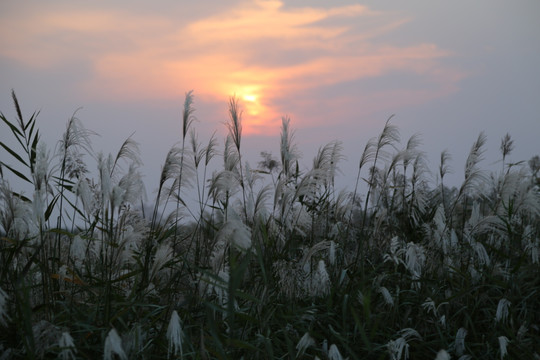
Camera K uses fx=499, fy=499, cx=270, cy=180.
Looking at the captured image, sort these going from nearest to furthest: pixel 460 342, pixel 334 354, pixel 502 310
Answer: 1. pixel 334 354
2. pixel 460 342
3. pixel 502 310

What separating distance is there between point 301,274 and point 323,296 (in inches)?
20.4

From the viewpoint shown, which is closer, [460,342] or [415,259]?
[460,342]

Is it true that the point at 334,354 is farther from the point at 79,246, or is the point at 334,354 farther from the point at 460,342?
the point at 79,246

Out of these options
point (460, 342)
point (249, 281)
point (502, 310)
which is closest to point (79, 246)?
point (249, 281)

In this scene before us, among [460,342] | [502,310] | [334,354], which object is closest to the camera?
[334,354]

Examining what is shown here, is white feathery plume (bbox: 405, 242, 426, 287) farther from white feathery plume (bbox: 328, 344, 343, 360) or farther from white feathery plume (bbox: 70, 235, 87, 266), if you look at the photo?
white feathery plume (bbox: 70, 235, 87, 266)

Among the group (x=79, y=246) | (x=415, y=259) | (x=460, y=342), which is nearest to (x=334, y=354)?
(x=460, y=342)

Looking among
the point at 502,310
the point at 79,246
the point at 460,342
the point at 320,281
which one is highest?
the point at 79,246

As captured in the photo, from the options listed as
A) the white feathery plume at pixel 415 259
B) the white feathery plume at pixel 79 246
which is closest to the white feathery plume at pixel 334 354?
the white feathery plume at pixel 415 259

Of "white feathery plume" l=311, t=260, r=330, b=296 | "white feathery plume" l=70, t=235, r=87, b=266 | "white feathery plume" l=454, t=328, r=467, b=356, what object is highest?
"white feathery plume" l=70, t=235, r=87, b=266

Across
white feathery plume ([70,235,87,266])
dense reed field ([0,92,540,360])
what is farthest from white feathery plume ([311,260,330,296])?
white feathery plume ([70,235,87,266])

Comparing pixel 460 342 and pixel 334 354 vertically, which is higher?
pixel 334 354

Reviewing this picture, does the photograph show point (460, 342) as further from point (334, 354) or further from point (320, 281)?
point (334, 354)

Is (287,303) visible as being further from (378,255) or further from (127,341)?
(378,255)
